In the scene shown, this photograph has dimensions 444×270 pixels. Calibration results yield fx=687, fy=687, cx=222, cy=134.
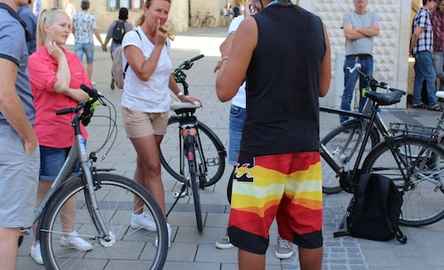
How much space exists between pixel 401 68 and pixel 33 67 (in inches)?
307

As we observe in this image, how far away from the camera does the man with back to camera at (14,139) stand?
3119 millimetres

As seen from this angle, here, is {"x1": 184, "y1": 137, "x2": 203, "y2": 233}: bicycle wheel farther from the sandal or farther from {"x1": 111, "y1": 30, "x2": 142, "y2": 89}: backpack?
the sandal

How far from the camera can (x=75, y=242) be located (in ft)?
14.1

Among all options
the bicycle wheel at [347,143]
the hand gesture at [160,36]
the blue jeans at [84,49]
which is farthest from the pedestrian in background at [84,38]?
the hand gesture at [160,36]

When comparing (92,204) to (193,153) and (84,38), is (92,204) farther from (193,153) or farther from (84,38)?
(84,38)

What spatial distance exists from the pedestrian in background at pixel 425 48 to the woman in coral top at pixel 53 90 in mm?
7448

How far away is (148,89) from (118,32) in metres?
8.64

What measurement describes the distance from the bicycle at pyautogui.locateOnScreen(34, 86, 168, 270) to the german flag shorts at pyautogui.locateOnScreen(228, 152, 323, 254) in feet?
3.17

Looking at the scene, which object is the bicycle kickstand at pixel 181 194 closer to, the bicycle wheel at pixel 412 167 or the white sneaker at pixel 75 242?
the white sneaker at pixel 75 242

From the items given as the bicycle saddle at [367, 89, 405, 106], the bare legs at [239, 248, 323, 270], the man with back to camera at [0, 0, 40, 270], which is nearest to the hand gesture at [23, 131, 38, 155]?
the man with back to camera at [0, 0, 40, 270]

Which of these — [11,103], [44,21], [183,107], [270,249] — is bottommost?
[270,249]

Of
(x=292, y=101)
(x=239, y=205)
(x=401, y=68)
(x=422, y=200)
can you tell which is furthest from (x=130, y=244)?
(x=401, y=68)

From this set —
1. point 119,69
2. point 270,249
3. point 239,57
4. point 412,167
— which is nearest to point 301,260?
point 239,57

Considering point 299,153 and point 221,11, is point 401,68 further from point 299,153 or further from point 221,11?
point 221,11
